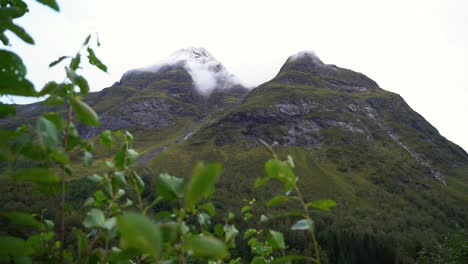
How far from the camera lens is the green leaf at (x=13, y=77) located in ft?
3.15

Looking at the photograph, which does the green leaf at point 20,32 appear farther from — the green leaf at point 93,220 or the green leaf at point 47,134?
the green leaf at point 93,220

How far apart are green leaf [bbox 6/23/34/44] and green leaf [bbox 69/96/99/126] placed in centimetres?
40

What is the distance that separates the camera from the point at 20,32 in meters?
1.11

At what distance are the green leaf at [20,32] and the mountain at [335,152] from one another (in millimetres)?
64342

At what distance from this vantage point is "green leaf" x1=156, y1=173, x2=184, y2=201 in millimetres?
1039

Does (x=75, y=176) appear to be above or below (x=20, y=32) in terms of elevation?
below

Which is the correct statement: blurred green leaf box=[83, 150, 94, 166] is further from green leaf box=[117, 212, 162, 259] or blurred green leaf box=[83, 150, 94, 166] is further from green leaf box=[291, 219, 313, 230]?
green leaf box=[291, 219, 313, 230]

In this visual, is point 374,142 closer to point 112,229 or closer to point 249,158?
point 249,158

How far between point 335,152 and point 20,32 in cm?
13453

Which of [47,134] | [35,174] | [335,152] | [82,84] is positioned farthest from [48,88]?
[335,152]

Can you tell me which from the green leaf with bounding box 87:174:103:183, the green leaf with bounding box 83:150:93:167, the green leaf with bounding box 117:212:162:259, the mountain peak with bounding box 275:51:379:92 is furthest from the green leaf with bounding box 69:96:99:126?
the mountain peak with bounding box 275:51:379:92

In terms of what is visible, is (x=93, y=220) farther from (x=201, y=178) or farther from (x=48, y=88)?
(x=201, y=178)

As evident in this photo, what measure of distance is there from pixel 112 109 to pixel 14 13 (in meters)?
185

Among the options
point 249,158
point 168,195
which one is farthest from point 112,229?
point 249,158
